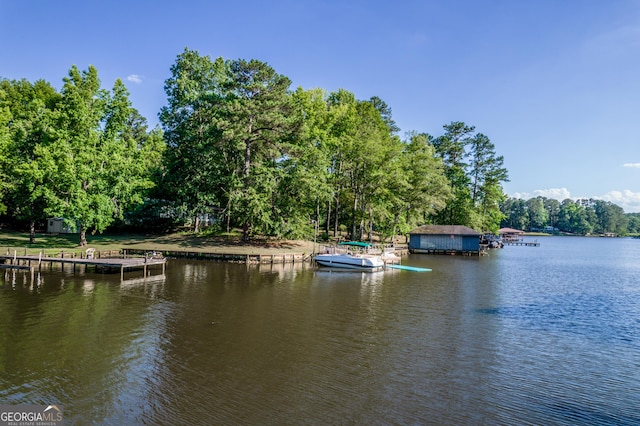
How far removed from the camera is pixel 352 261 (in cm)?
3938

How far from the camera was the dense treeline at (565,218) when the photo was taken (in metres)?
170

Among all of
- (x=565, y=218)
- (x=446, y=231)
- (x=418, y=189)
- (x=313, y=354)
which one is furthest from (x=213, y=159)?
(x=565, y=218)

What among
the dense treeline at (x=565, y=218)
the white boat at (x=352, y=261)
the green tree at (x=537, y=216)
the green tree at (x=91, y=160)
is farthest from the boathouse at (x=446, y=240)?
the green tree at (x=537, y=216)

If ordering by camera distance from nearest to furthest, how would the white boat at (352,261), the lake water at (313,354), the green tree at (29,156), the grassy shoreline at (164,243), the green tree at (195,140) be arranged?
1. the lake water at (313,354)
2. the green tree at (29,156)
3. the white boat at (352,261)
4. the grassy shoreline at (164,243)
5. the green tree at (195,140)

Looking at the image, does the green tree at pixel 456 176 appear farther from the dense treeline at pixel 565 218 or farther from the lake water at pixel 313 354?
the dense treeline at pixel 565 218

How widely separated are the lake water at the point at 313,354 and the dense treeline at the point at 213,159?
15.5 meters

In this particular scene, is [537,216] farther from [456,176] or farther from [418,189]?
[418,189]

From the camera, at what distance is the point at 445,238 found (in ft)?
200

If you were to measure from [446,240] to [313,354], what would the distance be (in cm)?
4993

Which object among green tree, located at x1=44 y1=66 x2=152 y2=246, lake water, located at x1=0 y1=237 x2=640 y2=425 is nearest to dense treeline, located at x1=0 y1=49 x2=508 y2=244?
green tree, located at x1=44 y1=66 x2=152 y2=246

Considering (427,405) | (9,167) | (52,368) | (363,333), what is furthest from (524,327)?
(9,167)

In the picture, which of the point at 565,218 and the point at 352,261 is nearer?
the point at 352,261

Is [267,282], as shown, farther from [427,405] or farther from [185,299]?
[427,405]

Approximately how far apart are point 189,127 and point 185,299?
112 feet
